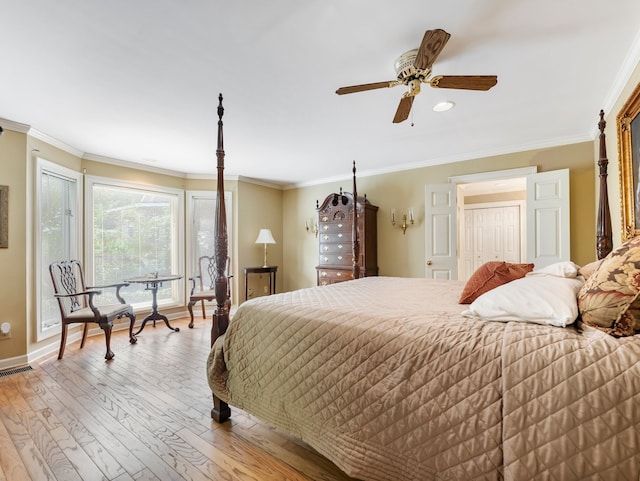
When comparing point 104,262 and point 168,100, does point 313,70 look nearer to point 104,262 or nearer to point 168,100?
point 168,100

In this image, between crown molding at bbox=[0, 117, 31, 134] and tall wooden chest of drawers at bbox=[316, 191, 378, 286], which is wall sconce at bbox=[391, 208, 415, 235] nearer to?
tall wooden chest of drawers at bbox=[316, 191, 378, 286]

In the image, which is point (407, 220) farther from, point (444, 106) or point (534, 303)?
point (534, 303)

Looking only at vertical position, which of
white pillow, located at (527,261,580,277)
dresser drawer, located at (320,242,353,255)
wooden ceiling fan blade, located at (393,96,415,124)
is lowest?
white pillow, located at (527,261,580,277)

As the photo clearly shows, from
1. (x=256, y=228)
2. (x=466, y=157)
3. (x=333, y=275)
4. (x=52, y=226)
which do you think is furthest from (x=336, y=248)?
(x=52, y=226)

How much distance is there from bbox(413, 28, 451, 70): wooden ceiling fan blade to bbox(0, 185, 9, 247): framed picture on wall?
3.83 meters

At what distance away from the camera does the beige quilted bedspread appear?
0.89 m

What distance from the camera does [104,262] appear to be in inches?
162

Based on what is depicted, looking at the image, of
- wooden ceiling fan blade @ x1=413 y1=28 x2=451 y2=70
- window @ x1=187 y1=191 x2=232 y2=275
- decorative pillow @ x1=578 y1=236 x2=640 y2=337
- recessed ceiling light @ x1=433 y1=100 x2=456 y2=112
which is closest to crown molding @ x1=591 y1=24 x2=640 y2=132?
recessed ceiling light @ x1=433 y1=100 x2=456 y2=112

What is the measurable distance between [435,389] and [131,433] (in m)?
1.87

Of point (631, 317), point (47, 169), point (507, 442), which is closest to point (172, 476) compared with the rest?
point (507, 442)

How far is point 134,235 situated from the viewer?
4438 mm

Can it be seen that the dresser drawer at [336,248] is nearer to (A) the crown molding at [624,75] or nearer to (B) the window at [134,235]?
(B) the window at [134,235]

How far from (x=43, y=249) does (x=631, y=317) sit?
4727 millimetres

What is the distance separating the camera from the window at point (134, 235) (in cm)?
403
